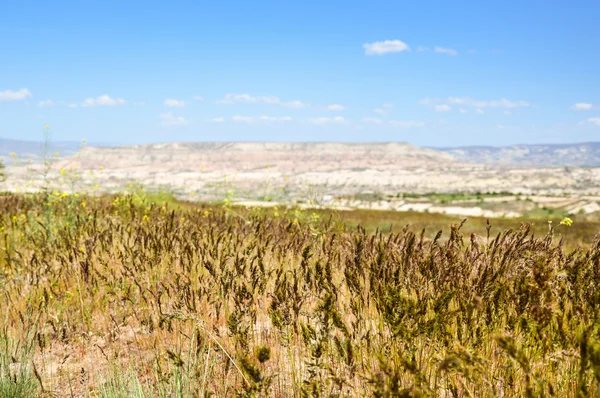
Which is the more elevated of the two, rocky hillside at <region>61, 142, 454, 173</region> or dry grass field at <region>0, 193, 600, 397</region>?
rocky hillside at <region>61, 142, 454, 173</region>

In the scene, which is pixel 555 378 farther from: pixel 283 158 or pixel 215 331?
pixel 283 158

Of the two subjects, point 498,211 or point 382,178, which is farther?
point 382,178

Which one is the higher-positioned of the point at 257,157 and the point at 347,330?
the point at 257,157

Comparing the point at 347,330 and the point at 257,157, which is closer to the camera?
the point at 347,330

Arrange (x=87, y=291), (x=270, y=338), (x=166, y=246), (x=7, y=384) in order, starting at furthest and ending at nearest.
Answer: (x=166, y=246) < (x=87, y=291) < (x=270, y=338) < (x=7, y=384)

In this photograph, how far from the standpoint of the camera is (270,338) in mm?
2938

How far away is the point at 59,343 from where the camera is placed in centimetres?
327

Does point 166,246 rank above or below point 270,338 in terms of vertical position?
above

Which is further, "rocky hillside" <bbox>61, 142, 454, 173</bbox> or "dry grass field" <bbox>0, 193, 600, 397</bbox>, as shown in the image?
"rocky hillside" <bbox>61, 142, 454, 173</bbox>

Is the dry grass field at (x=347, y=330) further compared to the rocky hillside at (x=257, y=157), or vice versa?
the rocky hillside at (x=257, y=157)

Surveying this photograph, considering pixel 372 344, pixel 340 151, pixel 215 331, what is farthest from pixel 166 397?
pixel 340 151

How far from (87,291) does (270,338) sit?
5.46ft

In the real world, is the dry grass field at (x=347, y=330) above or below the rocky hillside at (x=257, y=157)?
below

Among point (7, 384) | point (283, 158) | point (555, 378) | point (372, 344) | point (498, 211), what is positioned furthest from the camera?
point (283, 158)
